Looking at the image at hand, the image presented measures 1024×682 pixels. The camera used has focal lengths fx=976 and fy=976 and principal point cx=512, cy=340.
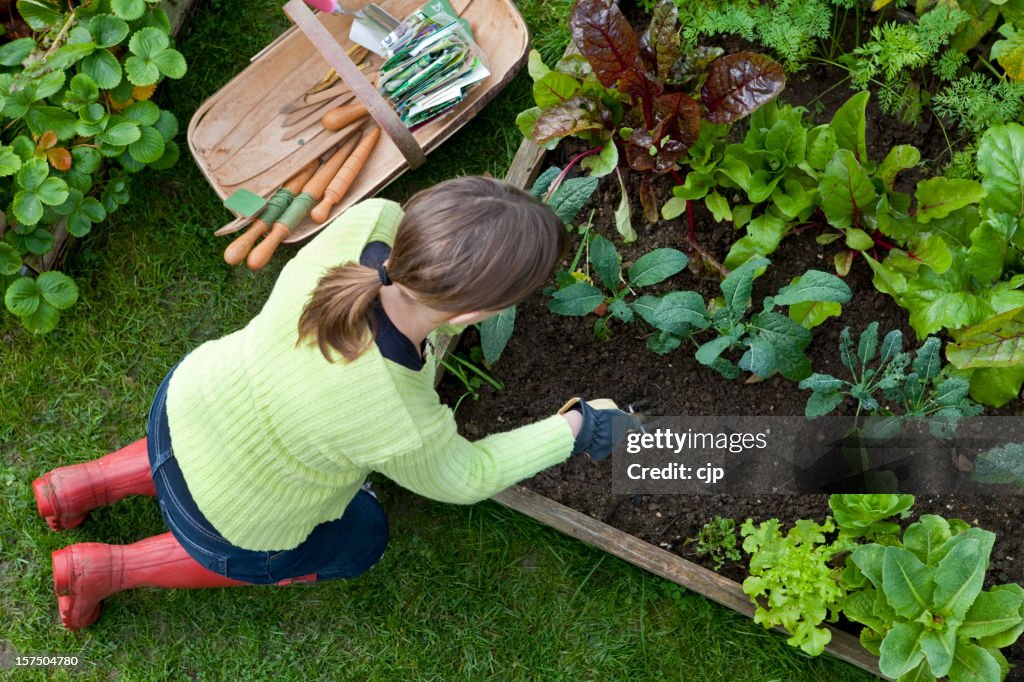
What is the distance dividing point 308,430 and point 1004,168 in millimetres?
1785

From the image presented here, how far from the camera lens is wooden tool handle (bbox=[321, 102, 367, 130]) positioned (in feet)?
9.63

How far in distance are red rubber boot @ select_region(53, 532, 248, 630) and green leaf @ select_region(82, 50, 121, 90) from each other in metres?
1.28

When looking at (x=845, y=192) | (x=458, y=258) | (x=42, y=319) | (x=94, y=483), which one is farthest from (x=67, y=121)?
(x=845, y=192)

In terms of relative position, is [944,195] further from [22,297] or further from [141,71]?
[22,297]

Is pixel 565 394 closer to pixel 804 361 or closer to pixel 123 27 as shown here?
pixel 804 361

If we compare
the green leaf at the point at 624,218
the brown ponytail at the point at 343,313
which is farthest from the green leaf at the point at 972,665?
the brown ponytail at the point at 343,313

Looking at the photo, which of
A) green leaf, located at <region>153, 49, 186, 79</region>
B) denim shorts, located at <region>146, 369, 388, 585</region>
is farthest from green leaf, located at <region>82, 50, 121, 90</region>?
denim shorts, located at <region>146, 369, 388, 585</region>

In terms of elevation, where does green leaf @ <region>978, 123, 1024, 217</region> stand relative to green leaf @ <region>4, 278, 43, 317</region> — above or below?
below

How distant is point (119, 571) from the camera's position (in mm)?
2680

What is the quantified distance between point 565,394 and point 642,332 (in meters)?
0.27

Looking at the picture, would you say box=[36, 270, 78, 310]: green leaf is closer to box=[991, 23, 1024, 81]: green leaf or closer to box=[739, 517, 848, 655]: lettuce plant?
box=[739, 517, 848, 655]: lettuce plant

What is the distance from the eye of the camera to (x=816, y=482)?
2607mm

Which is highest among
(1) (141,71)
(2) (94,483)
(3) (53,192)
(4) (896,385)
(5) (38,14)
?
(5) (38,14)

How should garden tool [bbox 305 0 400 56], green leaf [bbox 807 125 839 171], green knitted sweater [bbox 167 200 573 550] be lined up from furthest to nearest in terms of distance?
garden tool [bbox 305 0 400 56]
green leaf [bbox 807 125 839 171]
green knitted sweater [bbox 167 200 573 550]
